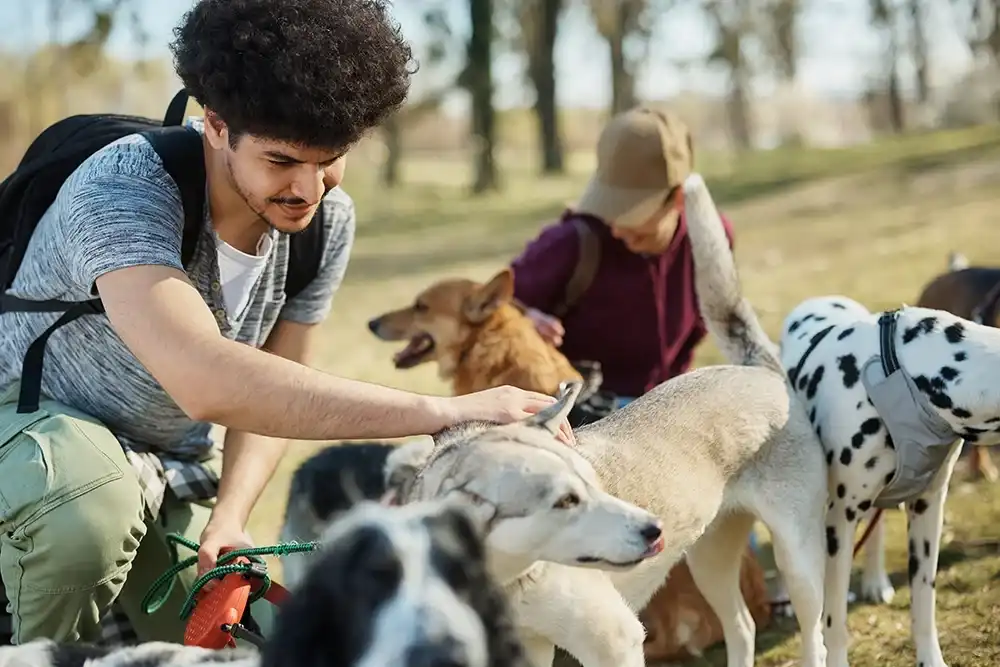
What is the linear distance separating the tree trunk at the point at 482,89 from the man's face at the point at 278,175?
19955 millimetres

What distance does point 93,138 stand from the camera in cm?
323

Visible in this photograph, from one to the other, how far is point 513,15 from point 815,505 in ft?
73.6

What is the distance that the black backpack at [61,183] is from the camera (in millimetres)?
3033

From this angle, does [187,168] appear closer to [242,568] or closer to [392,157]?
[242,568]

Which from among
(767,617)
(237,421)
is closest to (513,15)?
(767,617)

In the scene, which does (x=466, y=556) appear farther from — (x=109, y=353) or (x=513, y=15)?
(x=513, y=15)

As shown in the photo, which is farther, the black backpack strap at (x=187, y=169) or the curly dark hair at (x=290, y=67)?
the black backpack strap at (x=187, y=169)

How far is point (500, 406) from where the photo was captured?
8.96 ft

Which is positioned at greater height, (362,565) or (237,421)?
(362,565)

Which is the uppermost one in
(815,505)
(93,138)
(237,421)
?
(93,138)

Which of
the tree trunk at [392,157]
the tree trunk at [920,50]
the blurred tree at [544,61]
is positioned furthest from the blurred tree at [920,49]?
the tree trunk at [392,157]

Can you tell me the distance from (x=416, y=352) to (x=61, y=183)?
8.62 ft

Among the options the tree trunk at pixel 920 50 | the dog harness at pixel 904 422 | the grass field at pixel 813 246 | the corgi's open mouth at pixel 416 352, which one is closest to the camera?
the dog harness at pixel 904 422

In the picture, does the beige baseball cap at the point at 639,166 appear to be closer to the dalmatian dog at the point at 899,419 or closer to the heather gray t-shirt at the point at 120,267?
the dalmatian dog at the point at 899,419
